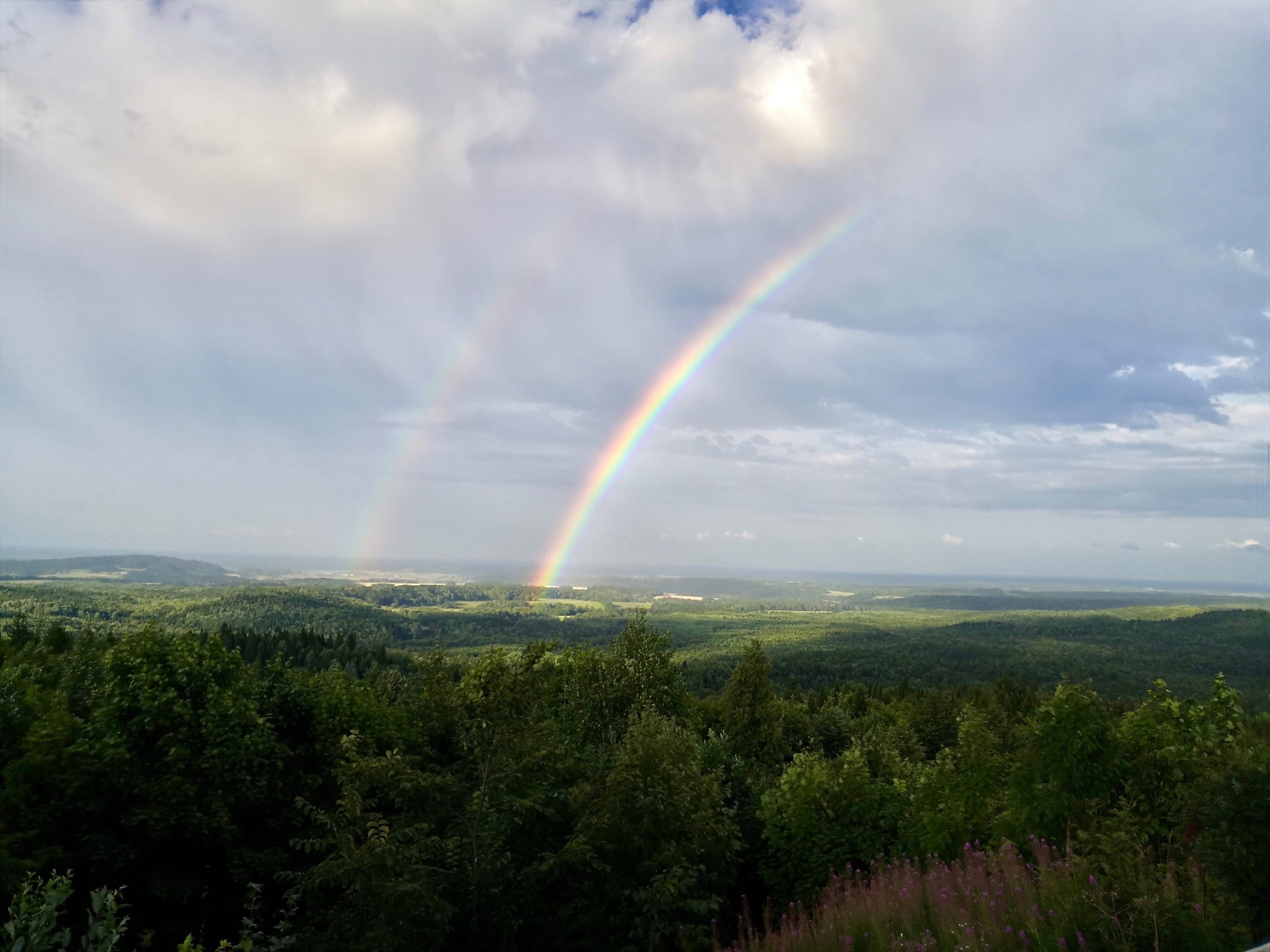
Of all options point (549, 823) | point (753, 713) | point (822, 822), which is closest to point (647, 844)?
point (549, 823)

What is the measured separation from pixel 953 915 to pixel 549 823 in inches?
293

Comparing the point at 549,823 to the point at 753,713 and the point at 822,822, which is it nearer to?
the point at 822,822

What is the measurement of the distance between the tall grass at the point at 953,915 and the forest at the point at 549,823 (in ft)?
0.18

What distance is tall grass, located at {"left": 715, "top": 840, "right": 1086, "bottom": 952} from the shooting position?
6945 mm

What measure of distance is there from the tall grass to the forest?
0.18 ft

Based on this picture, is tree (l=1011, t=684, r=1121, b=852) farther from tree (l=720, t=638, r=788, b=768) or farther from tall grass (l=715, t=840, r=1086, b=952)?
tree (l=720, t=638, r=788, b=768)

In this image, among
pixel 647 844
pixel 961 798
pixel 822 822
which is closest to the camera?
pixel 647 844

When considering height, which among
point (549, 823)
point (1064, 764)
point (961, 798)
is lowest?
point (961, 798)

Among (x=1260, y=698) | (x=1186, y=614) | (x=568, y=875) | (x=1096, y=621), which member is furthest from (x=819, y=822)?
(x=1186, y=614)

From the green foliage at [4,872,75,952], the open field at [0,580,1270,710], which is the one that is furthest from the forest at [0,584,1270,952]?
the open field at [0,580,1270,710]

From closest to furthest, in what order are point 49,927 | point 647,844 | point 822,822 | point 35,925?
point 35,925 → point 49,927 → point 647,844 → point 822,822

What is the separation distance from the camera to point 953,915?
25.1 ft

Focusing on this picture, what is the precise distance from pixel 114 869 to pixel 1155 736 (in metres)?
26.2

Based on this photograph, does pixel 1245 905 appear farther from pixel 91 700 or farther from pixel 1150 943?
pixel 91 700
